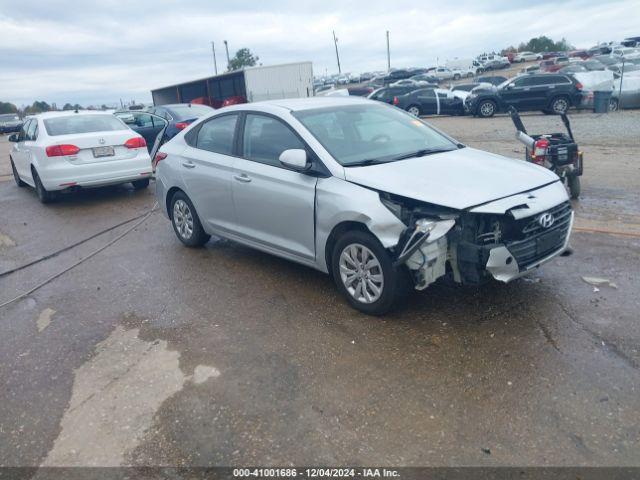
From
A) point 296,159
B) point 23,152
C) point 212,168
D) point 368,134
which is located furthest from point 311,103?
point 23,152

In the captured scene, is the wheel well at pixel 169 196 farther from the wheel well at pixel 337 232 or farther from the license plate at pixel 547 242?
the license plate at pixel 547 242

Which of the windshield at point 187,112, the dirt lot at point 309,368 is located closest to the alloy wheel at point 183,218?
the dirt lot at point 309,368

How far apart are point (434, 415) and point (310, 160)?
237cm

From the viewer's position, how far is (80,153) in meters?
9.29

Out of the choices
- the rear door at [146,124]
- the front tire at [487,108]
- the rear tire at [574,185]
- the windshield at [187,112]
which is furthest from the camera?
the front tire at [487,108]

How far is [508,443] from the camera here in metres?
2.91

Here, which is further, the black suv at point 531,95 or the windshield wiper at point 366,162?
the black suv at point 531,95

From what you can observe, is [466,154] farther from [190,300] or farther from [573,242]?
[190,300]

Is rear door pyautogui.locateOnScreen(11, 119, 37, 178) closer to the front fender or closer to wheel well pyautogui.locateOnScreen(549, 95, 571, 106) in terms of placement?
the front fender

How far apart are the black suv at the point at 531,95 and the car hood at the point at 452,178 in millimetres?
17318

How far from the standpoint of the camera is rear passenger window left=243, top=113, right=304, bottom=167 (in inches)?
196

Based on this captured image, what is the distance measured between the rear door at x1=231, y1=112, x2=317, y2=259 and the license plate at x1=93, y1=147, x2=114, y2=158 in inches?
197

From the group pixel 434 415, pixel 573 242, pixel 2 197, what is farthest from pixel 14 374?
pixel 2 197

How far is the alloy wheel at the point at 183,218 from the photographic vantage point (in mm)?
6426
